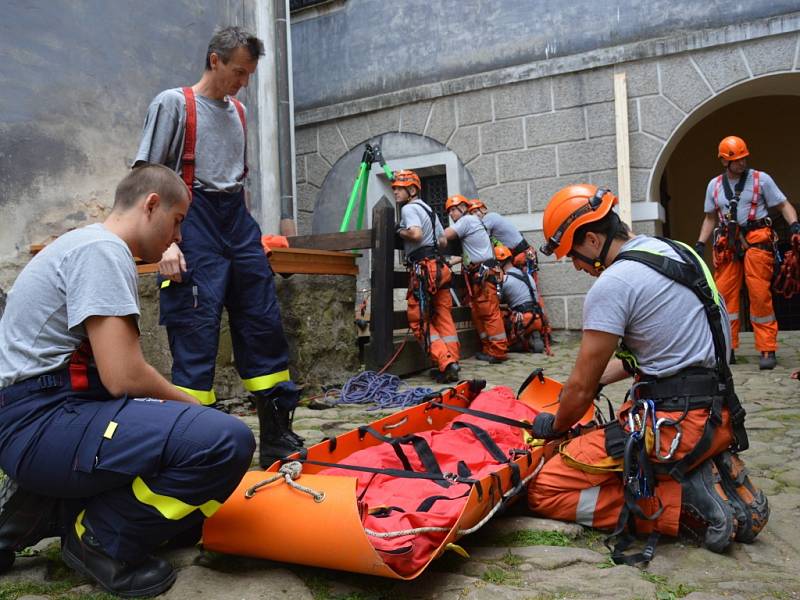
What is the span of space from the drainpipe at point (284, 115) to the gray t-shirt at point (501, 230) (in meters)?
2.51

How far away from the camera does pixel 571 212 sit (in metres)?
2.89

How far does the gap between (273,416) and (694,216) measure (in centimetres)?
1127

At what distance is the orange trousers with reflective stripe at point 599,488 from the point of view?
8.72 feet

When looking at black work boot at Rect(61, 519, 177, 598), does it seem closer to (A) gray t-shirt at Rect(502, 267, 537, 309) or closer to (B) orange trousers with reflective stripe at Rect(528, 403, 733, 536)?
(B) orange trousers with reflective stripe at Rect(528, 403, 733, 536)

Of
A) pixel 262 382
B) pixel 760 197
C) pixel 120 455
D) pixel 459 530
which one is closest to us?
pixel 120 455

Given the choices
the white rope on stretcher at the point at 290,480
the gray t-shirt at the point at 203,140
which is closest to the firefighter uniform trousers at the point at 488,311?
the gray t-shirt at the point at 203,140

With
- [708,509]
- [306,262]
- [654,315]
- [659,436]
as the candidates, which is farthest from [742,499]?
[306,262]

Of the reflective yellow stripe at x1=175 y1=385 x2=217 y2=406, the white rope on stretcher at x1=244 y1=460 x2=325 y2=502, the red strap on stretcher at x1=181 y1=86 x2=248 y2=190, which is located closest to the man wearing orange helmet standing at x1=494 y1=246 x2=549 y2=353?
the red strap on stretcher at x1=181 y1=86 x2=248 y2=190

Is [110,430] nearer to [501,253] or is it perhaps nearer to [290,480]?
[290,480]

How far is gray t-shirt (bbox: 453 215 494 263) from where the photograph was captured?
8.20m

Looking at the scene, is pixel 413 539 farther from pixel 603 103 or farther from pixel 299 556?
pixel 603 103

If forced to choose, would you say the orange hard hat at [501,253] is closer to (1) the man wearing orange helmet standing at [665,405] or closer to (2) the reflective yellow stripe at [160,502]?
(1) the man wearing orange helmet standing at [665,405]

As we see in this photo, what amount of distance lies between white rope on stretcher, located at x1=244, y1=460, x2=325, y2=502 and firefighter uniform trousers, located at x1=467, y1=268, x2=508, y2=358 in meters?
5.80

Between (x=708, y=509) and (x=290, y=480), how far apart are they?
1506 mm
